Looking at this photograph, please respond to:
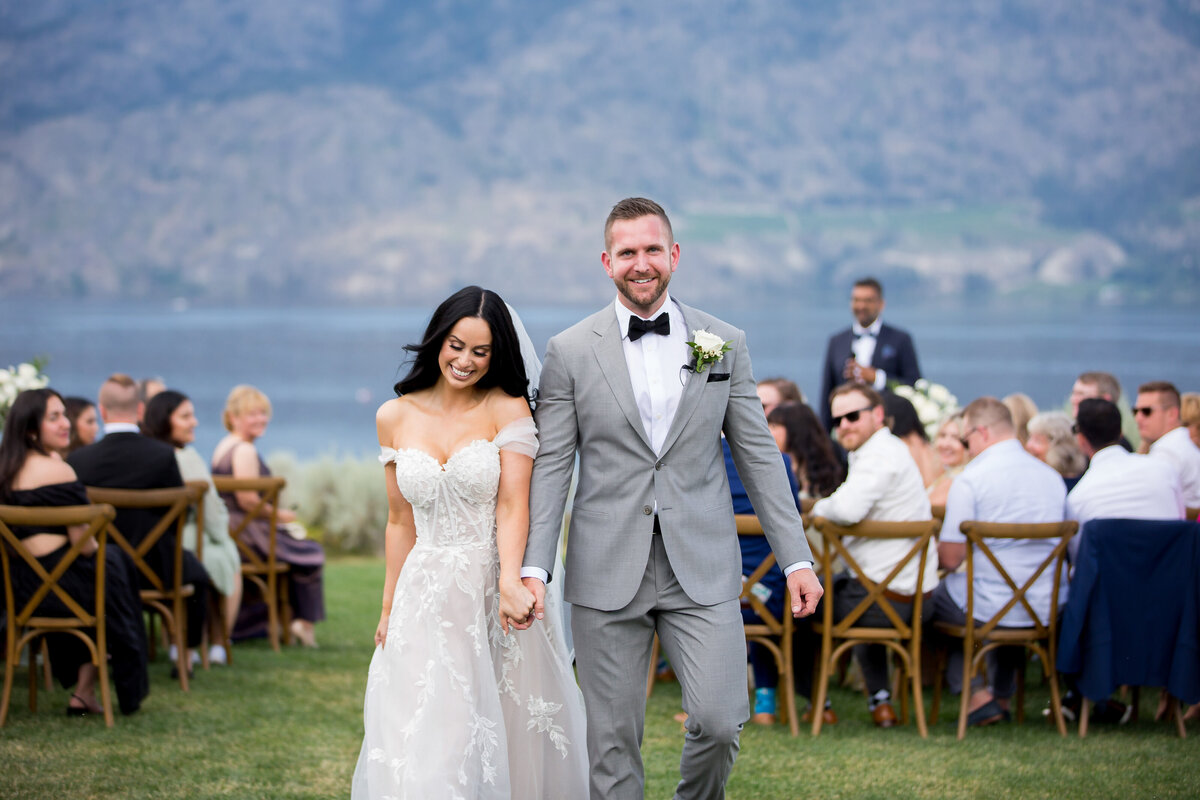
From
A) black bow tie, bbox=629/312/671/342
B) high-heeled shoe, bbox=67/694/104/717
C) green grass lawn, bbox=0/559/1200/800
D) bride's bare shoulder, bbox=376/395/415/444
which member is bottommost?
green grass lawn, bbox=0/559/1200/800

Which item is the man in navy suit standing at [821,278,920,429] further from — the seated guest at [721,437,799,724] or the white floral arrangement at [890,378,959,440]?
the seated guest at [721,437,799,724]

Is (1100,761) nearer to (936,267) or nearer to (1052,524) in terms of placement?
(1052,524)

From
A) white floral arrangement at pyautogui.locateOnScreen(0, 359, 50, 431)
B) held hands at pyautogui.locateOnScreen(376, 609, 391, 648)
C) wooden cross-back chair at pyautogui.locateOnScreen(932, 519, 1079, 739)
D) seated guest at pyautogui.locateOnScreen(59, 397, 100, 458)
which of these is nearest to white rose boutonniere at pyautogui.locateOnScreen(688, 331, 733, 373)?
held hands at pyautogui.locateOnScreen(376, 609, 391, 648)

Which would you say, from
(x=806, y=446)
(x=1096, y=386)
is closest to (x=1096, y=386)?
(x=1096, y=386)

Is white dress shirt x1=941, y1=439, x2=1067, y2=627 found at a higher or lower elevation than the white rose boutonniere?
lower

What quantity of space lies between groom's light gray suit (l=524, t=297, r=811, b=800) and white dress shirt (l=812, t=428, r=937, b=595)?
1.72 meters

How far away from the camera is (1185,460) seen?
18.6ft

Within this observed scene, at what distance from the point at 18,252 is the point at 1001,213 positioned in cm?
2647

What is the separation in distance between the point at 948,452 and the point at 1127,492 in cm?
115

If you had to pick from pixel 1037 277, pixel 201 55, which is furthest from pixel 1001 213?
pixel 201 55

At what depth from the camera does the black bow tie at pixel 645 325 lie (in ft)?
10.1

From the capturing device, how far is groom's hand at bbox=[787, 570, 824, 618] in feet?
9.64

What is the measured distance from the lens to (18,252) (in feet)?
107

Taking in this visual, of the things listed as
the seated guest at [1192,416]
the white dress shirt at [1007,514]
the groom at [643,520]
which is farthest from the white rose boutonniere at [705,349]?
the seated guest at [1192,416]
